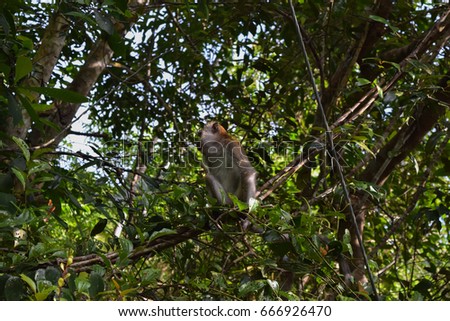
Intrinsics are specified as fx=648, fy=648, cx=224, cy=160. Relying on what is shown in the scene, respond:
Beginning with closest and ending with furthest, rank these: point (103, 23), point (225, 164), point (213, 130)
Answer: point (103, 23) → point (225, 164) → point (213, 130)

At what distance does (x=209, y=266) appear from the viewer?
13.8ft

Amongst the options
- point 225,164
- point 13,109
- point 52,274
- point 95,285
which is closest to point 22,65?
point 13,109

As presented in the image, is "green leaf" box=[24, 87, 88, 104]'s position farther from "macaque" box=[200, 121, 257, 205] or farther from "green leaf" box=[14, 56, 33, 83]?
"macaque" box=[200, 121, 257, 205]

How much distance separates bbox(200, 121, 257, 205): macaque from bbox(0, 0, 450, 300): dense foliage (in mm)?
134

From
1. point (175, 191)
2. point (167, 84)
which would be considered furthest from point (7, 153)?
point (167, 84)

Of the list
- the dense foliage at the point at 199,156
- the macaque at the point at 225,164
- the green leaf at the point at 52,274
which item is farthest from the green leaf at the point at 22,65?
the macaque at the point at 225,164

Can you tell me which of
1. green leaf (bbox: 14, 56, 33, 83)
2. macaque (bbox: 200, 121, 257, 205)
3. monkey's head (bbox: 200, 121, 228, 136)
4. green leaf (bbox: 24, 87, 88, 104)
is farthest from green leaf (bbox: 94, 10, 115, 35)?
monkey's head (bbox: 200, 121, 228, 136)

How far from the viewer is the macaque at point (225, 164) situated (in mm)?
5051

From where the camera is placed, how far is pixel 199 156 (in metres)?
6.38

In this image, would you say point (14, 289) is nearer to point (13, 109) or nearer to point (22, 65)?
point (13, 109)

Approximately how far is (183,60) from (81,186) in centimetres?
271

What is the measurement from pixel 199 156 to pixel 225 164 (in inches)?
31.8

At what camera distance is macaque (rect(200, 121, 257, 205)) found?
5.05m
